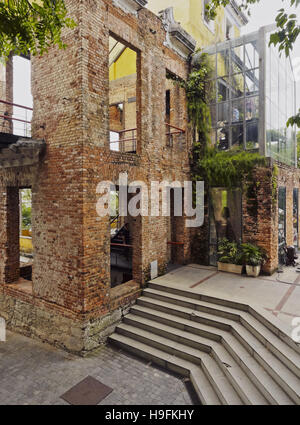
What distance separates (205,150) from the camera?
9914mm

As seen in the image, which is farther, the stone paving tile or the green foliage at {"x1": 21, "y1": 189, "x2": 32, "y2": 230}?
the green foliage at {"x1": 21, "y1": 189, "x2": 32, "y2": 230}

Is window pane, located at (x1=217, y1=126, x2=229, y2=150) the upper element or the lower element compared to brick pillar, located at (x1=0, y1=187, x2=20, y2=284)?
upper

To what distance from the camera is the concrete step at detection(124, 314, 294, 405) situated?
167 inches

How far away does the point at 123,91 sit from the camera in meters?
13.1

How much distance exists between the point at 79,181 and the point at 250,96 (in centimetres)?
665

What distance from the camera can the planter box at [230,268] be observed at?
868 centimetres

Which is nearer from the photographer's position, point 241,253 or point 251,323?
point 251,323

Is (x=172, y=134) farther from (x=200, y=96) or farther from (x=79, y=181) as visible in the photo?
(x=79, y=181)

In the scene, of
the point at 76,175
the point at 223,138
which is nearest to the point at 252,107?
the point at 223,138

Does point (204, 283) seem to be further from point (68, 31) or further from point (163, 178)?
point (68, 31)

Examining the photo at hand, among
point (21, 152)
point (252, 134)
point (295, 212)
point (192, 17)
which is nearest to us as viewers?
point (21, 152)

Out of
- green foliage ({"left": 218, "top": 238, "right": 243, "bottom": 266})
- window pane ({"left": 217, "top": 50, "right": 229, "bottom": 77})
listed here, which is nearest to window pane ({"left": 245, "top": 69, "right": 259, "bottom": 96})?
window pane ({"left": 217, "top": 50, "right": 229, "bottom": 77})

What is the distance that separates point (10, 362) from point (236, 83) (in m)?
10.4

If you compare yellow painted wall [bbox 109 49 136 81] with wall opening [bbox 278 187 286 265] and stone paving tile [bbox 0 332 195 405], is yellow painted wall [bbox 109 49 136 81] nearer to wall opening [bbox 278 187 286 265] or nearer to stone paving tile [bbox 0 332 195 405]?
wall opening [bbox 278 187 286 265]
